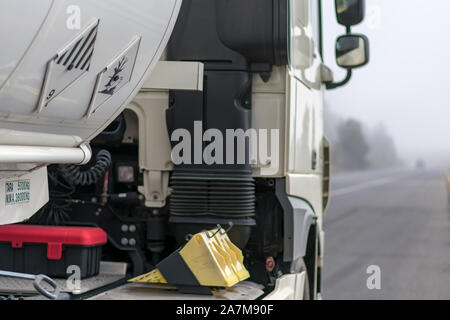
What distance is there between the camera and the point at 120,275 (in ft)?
14.8

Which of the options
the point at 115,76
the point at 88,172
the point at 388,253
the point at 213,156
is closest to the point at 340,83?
the point at 213,156

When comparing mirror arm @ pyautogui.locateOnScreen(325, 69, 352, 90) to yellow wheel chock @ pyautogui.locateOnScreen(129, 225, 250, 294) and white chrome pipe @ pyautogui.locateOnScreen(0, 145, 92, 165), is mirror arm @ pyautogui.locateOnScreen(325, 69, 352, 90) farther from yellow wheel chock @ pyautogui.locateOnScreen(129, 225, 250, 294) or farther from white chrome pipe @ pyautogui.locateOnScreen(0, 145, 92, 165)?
white chrome pipe @ pyautogui.locateOnScreen(0, 145, 92, 165)

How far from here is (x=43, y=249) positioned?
414 cm

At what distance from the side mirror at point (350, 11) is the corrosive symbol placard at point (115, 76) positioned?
7.74ft

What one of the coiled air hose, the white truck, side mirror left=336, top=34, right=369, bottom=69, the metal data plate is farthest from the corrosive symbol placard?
side mirror left=336, top=34, right=369, bottom=69

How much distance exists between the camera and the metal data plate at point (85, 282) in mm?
3832

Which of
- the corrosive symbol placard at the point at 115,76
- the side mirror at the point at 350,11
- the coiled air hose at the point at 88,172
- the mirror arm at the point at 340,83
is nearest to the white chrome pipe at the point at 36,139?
the corrosive symbol placard at the point at 115,76

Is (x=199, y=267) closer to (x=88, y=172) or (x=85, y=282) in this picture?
(x=85, y=282)

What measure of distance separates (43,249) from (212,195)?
102 cm

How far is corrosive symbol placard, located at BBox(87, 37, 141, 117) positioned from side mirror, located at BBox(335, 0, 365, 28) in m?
2.36

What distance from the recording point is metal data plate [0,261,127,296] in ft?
12.6

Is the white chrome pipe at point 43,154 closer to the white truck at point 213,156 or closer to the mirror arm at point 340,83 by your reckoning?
the white truck at point 213,156

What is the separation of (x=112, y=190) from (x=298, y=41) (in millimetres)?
→ 1515
